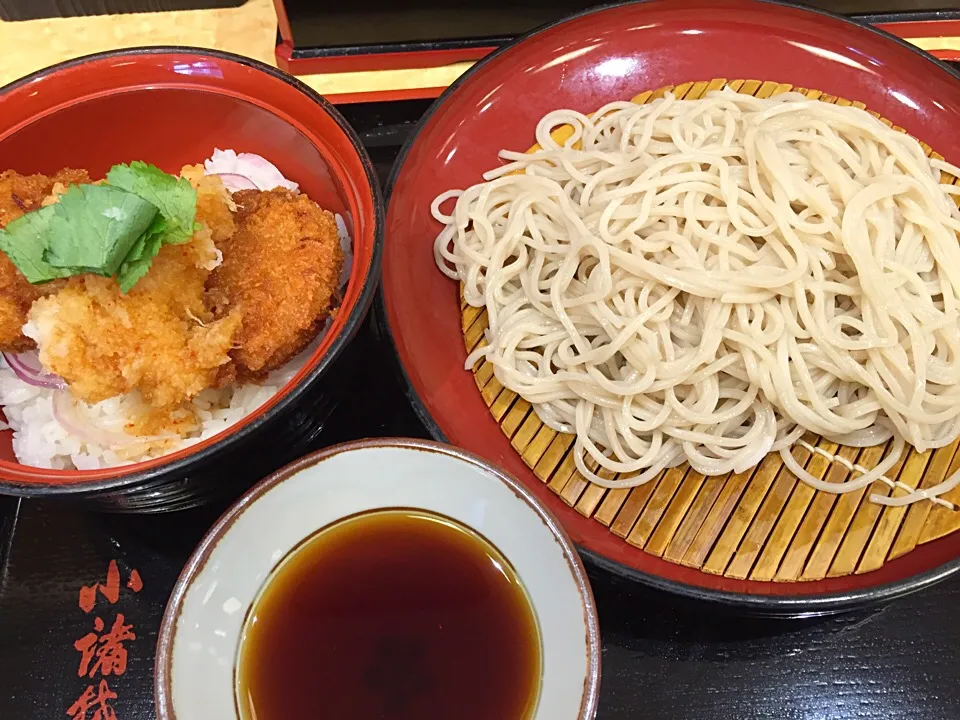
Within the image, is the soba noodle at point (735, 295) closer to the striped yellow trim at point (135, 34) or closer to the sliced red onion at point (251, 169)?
the sliced red onion at point (251, 169)

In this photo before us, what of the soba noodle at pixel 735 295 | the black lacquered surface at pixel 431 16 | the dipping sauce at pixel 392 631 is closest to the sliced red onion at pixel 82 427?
the dipping sauce at pixel 392 631

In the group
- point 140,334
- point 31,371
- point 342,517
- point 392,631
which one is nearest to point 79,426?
point 31,371

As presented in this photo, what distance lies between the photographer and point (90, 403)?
A: 4.70 feet

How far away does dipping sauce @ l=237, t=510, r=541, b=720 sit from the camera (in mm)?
1178

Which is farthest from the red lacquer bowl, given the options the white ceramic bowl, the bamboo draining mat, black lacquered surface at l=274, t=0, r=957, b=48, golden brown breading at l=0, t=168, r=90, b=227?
golden brown breading at l=0, t=168, r=90, b=227

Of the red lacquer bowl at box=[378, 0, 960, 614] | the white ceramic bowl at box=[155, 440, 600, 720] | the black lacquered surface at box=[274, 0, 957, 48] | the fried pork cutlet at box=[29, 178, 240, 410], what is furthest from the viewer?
the black lacquered surface at box=[274, 0, 957, 48]

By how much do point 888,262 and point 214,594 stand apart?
5.34 feet

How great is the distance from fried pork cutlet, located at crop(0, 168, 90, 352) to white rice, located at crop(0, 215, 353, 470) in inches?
4.7

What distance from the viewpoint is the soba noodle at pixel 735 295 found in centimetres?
162

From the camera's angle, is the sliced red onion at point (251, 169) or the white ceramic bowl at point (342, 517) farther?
the sliced red onion at point (251, 169)

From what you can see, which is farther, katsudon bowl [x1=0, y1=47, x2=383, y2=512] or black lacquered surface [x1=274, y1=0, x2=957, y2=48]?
black lacquered surface [x1=274, y1=0, x2=957, y2=48]

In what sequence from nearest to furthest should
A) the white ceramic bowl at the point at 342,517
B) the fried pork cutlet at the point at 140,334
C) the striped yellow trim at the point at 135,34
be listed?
the white ceramic bowl at the point at 342,517 → the fried pork cutlet at the point at 140,334 → the striped yellow trim at the point at 135,34

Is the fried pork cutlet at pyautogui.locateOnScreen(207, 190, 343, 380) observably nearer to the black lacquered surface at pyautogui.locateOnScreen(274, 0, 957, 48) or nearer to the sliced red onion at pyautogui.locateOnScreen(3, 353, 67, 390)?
the sliced red onion at pyautogui.locateOnScreen(3, 353, 67, 390)

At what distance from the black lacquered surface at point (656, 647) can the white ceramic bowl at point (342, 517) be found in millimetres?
346
